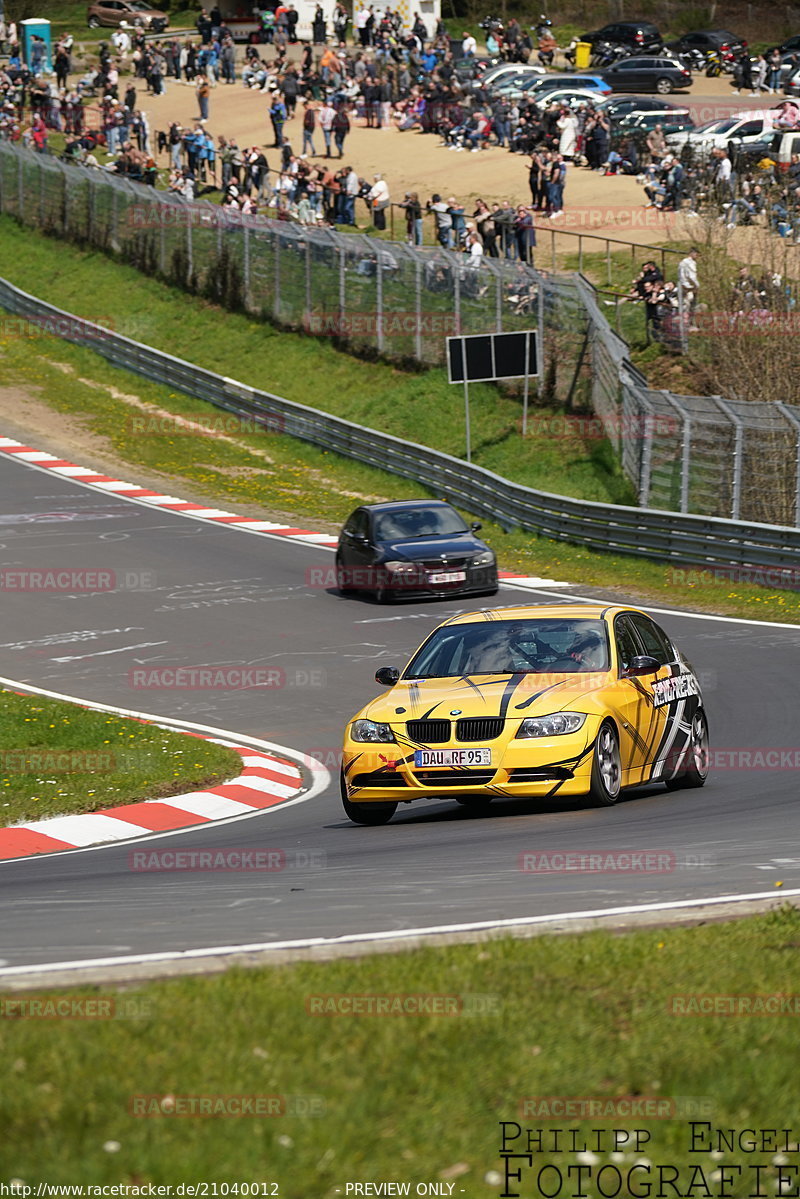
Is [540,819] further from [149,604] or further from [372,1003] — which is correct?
[149,604]

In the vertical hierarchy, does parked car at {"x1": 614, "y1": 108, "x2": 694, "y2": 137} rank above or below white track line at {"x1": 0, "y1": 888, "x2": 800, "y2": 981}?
above

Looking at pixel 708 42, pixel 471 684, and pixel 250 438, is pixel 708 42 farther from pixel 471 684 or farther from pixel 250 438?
pixel 471 684

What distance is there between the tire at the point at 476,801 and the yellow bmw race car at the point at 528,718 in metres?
0.03

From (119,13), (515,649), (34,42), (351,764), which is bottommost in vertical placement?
(351,764)

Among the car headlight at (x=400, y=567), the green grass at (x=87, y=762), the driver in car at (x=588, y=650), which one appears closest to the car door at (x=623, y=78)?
the car headlight at (x=400, y=567)

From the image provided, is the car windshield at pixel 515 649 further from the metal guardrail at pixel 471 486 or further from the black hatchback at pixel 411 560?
the metal guardrail at pixel 471 486

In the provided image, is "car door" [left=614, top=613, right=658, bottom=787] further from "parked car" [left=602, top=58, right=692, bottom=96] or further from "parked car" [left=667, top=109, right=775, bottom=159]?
"parked car" [left=602, top=58, right=692, bottom=96]

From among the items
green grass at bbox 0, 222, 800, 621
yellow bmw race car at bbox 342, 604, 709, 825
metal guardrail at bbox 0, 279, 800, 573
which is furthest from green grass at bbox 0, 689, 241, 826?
metal guardrail at bbox 0, 279, 800, 573

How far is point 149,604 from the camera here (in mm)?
25578

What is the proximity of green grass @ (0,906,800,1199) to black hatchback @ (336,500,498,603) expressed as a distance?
1890cm

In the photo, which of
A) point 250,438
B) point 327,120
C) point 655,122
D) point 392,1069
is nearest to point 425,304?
point 250,438

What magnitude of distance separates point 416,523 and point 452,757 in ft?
50.7

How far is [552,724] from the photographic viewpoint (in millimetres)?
11414

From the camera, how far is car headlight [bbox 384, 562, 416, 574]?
2555 cm
